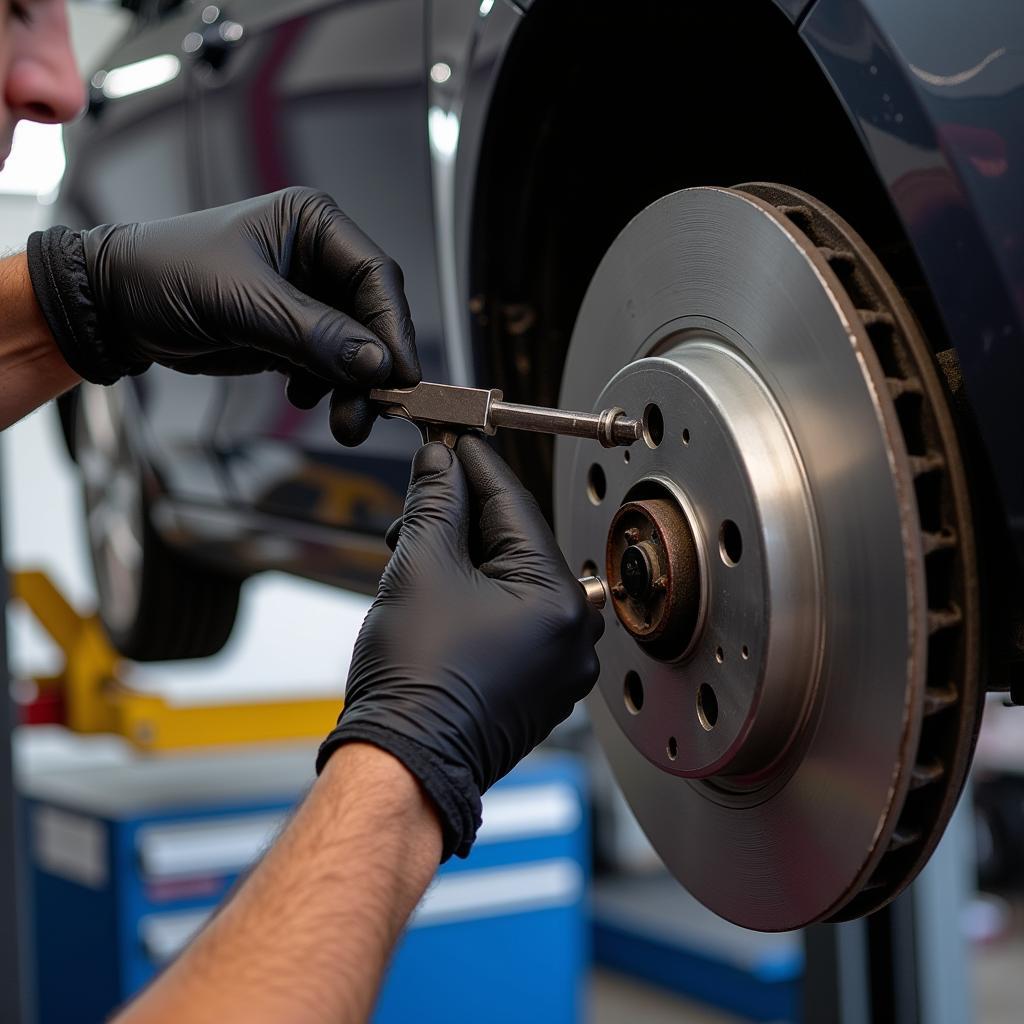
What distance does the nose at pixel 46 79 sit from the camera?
2.92 feet

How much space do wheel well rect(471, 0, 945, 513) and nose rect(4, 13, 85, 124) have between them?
29cm

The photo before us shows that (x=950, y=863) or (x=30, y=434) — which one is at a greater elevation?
(x=30, y=434)

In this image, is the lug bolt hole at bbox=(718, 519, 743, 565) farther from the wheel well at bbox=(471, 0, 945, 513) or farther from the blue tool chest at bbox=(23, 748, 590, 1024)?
the blue tool chest at bbox=(23, 748, 590, 1024)

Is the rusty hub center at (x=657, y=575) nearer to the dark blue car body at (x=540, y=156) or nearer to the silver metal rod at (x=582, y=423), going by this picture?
the silver metal rod at (x=582, y=423)

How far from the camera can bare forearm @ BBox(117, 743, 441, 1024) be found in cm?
57

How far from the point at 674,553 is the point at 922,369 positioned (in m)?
0.16

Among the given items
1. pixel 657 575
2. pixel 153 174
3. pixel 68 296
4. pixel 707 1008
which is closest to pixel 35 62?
pixel 68 296

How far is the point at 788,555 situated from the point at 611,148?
0.39m

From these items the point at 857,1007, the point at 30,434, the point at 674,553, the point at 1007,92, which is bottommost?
the point at 857,1007

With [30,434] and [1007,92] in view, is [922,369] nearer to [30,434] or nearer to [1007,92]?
[1007,92]

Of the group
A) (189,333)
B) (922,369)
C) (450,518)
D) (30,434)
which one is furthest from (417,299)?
(30,434)

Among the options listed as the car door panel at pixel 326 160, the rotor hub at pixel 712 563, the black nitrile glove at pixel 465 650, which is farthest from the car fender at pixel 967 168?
the car door panel at pixel 326 160

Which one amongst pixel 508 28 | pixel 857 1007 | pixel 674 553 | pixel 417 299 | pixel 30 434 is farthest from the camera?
pixel 30 434

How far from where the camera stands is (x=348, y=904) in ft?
1.97
